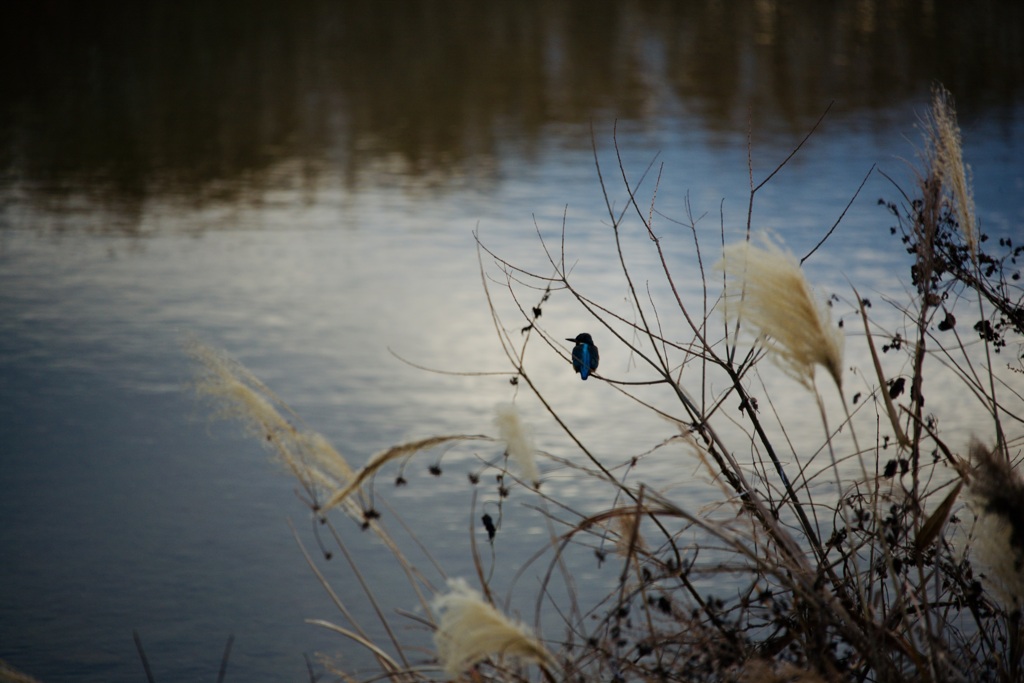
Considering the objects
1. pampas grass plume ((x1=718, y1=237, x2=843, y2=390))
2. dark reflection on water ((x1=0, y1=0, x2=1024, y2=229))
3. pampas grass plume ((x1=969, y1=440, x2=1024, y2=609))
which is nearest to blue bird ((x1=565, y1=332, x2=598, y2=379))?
pampas grass plume ((x1=718, y1=237, x2=843, y2=390))

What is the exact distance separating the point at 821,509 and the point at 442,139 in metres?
7.81

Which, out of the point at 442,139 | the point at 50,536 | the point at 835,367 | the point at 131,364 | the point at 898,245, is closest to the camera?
the point at 835,367

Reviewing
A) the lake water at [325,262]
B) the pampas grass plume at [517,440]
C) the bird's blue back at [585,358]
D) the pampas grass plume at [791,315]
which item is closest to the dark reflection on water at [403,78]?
the lake water at [325,262]

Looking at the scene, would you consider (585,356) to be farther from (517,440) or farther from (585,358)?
(517,440)

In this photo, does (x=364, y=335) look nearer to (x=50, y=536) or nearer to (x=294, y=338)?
(x=294, y=338)

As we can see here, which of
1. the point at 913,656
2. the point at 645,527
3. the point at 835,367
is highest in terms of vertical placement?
the point at 835,367

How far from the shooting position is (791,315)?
1303 millimetres

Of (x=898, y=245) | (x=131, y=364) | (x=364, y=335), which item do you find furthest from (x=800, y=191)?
(x=131, y=364)

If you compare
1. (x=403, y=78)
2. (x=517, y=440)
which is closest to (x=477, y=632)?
(x=517, y=440)

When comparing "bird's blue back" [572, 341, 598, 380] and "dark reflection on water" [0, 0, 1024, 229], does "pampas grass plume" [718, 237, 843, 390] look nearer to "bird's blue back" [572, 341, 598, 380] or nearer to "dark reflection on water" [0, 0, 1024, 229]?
"bird's blue back" [572, 341, 598, 380]

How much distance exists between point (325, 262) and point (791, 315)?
5199 millimetres

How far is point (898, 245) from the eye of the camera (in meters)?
6.20

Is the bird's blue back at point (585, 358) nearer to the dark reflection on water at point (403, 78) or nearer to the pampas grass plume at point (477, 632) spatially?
the pampas grass plume at point (477, 632)

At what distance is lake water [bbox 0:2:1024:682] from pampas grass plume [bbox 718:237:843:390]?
706 millimetres
